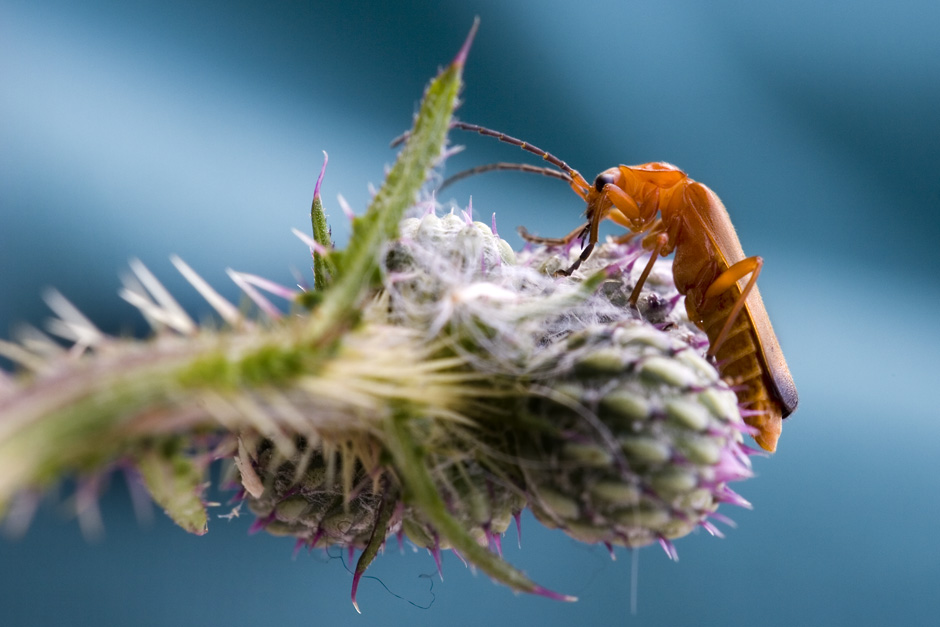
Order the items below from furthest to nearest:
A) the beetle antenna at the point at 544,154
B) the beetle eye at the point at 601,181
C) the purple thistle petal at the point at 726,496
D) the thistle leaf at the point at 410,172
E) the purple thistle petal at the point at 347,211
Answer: the beetle antenna at the point at 544,154 < the beetle eye at the point at 601,181 < the purple thistle petal at the point at 726,496 < the purple thistle petal at the point at 347,211 < the thistle leaf at the point at 410,172

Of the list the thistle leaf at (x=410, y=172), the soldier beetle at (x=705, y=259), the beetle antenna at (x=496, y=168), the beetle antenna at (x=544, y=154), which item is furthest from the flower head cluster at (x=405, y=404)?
the beetle antenna at (x=544, y=154)

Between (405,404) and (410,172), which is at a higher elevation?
(410,172)

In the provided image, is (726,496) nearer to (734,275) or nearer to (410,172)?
(410,172)

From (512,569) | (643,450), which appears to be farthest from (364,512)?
(643,450)

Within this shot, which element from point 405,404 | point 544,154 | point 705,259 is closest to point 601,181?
point 544,154

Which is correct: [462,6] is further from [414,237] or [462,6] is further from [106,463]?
[106,463]

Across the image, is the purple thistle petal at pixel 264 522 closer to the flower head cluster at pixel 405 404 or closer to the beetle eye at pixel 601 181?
the flower head cluster at pixel 405 404

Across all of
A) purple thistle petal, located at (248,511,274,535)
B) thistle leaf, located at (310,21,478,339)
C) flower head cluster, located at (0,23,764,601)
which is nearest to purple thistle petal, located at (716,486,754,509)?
flower head cluster, located at (0,23,764,601)

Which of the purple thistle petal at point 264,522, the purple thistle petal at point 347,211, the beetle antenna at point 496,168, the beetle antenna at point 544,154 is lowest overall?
the purple thistle petal at point 264,522
